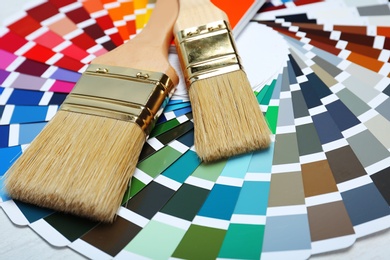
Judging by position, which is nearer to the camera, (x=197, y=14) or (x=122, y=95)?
(x=122, y=95)

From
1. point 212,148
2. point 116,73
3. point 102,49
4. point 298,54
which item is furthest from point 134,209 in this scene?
point 298,54

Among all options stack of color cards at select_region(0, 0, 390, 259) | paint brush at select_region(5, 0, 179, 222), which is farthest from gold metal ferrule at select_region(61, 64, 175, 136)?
stack of color cards at select_region(0, 0, 390, 259)

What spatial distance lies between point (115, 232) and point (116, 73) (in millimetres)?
512

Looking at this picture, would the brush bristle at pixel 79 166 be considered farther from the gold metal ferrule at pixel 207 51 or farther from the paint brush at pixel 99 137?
the gold metal ferrule at pixel 207 51

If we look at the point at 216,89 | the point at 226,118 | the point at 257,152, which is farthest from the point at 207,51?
the point at 257,152

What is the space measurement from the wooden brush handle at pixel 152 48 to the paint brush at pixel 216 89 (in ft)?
0.15

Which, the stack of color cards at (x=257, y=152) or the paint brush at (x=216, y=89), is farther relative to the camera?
the paint brush at (x=216, y=89)

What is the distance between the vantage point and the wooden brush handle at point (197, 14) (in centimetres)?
158

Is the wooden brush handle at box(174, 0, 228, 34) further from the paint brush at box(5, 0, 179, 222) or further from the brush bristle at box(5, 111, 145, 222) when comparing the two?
the brush bristle at box(5, 111, 145, 222)

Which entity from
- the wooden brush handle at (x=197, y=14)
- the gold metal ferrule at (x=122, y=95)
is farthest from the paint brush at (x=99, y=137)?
the wooden brush handle at (x=197, y=14)

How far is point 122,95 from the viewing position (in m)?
1.38

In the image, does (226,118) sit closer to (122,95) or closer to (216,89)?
(216,89)

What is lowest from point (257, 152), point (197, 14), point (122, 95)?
point (257, 152)

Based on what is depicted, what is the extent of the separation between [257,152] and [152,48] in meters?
0.51
